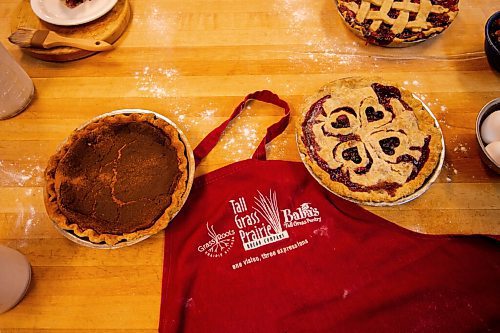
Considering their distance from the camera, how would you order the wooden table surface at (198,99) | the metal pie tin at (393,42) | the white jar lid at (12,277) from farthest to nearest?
1. the metal pie tin at (393,42)
2. the wooden table surface at (198,99)
3. the white jar lid at (12,277)

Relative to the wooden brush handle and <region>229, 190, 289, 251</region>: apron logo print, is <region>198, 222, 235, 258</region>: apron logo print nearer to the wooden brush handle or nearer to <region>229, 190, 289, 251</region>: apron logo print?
<region>229, 190, 289, 251</region>: apron logo print

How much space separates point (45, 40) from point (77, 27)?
187 mm

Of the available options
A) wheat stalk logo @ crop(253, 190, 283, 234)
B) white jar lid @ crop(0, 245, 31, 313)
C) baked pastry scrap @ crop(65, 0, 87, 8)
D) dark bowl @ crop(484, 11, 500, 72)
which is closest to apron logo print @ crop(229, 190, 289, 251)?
wheat stalk logo @ crop(253, 190, 283, 234)

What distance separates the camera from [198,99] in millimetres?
1660

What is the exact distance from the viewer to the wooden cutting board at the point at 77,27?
1.73 meters

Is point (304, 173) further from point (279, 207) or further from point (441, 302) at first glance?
point (441, 302)

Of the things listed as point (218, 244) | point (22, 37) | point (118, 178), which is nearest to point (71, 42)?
point (22, 37)

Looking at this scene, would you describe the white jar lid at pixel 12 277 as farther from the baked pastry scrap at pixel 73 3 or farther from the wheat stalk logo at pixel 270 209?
the baked pastry scrap at pixel 73 3

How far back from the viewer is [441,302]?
4.03 ft

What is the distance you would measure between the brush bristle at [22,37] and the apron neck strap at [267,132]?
3.01ft

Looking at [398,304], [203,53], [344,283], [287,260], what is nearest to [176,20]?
[203,53]

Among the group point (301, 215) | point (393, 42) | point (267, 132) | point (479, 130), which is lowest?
point (301, 215)

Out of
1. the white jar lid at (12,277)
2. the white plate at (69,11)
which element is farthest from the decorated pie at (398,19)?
the white jar lid at (12,277)

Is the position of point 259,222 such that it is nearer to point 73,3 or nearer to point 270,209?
point 270,209
